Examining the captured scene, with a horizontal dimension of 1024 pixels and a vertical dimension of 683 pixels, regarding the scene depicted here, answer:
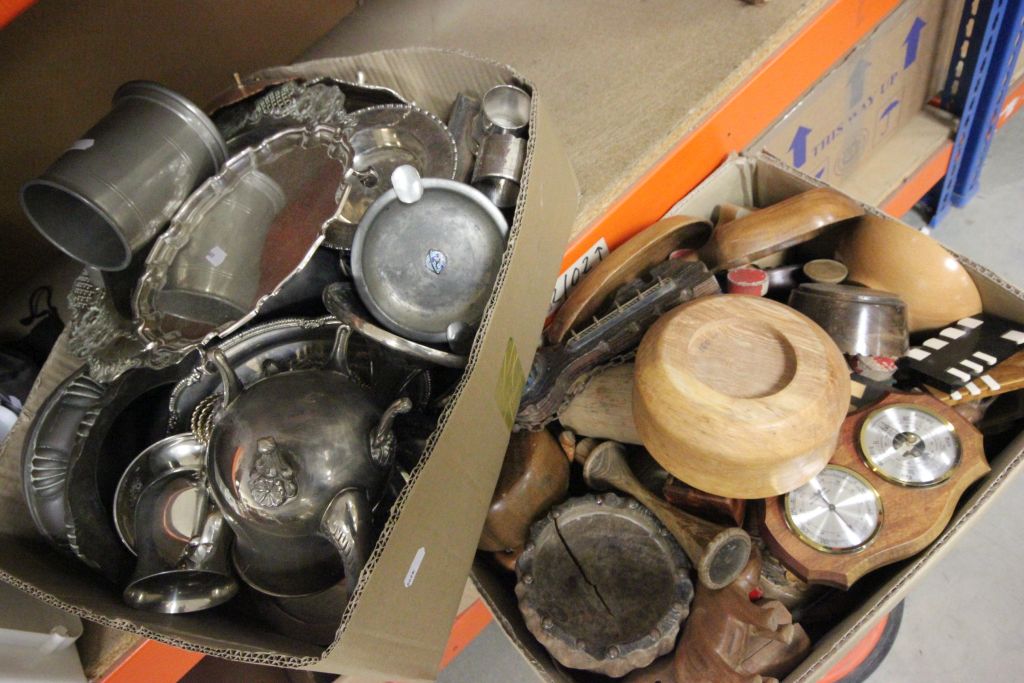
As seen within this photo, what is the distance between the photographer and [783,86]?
1.21 metres

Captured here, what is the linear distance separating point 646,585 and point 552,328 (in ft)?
1.14

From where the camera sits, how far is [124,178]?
80cm

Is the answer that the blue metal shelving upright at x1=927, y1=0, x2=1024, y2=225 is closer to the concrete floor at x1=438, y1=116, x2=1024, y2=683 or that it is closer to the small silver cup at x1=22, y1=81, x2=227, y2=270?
the concrete floor at x1=438, y1=116, x2=1024, y2=683

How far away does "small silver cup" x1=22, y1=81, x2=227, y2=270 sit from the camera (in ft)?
2.57

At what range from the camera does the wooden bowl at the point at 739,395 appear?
0.74 meters

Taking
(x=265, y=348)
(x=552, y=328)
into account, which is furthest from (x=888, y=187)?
(x=265, y=348)

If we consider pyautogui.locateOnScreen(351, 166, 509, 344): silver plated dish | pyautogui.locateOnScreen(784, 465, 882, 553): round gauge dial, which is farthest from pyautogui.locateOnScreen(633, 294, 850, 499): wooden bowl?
pyautogui.locateOnScreen(351, 166, 509, 344): silver plated dish

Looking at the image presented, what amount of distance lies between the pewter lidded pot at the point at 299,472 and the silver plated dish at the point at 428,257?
112 millimetres

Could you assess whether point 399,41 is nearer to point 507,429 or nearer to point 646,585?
point 507,429

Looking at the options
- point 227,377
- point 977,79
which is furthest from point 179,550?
point 977,79

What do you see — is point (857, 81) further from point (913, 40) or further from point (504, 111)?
point (504, 111)

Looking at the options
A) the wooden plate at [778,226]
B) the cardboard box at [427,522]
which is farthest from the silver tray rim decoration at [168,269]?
the wooden plate at [778,226]

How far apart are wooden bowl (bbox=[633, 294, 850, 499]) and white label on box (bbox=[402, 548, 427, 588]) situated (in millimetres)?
291

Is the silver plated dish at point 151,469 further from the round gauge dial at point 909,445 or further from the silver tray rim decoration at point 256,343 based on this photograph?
the round gauge dial at point 909,445
